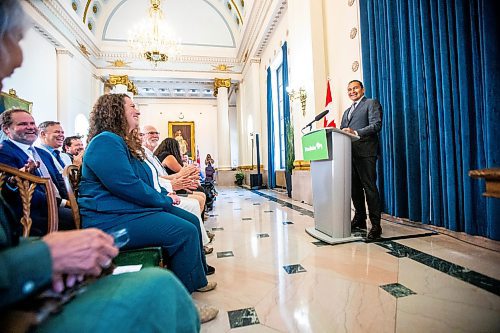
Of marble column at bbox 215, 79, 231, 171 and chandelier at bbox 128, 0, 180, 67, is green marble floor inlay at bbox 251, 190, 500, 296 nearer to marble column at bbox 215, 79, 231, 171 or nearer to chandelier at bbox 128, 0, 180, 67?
chandelier at bbox 128, 0, 180, 67

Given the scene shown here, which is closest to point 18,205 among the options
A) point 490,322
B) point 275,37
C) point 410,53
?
point 490,322

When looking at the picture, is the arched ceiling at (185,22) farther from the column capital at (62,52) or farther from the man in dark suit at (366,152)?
the man in dark suit at (366,152)

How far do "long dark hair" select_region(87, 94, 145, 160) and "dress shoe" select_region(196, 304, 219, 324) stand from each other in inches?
33.3

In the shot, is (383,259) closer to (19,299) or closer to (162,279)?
(162,279)

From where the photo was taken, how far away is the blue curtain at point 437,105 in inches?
74.8

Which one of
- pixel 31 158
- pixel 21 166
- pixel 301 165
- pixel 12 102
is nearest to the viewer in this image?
pixel 21 166

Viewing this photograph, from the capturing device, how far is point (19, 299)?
0.42 meters

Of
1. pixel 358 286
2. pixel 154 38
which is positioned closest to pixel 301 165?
pixel 358 286

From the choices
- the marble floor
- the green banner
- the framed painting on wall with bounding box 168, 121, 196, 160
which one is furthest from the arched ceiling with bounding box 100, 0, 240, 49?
the marble floor

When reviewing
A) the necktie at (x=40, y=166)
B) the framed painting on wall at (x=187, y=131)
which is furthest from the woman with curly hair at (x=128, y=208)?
the framed painting on wall at (x=187, y=131)

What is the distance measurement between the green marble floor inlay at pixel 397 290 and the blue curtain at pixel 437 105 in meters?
1.04

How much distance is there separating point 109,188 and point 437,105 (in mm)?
2655

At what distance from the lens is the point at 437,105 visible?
2.37m

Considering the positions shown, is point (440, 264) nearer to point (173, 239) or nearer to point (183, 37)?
point (173, 239)
